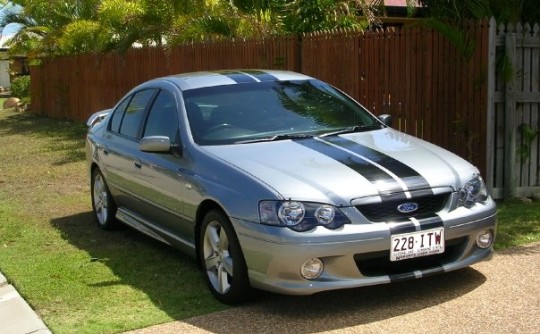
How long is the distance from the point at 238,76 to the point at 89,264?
2054 millimetres

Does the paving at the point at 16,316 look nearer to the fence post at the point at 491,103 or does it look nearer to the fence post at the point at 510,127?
the fence post at the point at 491,103

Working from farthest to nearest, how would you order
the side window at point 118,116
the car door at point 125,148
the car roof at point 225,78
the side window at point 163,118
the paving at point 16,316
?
the side window at point 118,116, the car door at point 125,148, the car roof at point 225,78, the side window at point 163,118, the paving at point 16,316

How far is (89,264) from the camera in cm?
676

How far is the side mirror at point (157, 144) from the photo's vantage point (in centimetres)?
600

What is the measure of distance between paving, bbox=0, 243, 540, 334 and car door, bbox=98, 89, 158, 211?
63.8 inches

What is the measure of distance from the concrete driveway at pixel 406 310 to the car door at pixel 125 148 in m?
2.08

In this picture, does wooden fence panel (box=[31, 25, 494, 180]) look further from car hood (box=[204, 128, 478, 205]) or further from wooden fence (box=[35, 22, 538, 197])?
car hood (box=[204, 128, 478, 205])

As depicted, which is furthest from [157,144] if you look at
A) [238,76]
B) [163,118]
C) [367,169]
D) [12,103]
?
[12,103]

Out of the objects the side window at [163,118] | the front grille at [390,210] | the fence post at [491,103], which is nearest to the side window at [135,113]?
the side window at [163,118]

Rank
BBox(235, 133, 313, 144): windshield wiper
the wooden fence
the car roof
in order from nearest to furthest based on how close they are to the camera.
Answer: BBox(235, 133, 313, 144): windshield wiper, the car roof, the wooden fence

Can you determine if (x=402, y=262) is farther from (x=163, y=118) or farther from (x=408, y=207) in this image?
(x=163, y=118)

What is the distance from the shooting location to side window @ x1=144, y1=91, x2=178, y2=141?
6375mm

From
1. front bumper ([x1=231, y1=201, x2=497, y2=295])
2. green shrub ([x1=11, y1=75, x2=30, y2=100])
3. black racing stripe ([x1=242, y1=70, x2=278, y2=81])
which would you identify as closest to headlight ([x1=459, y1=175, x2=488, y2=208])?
front bumper ([x1=231, y1=201, x2=497, y2=295])

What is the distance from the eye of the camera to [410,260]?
509 cm
